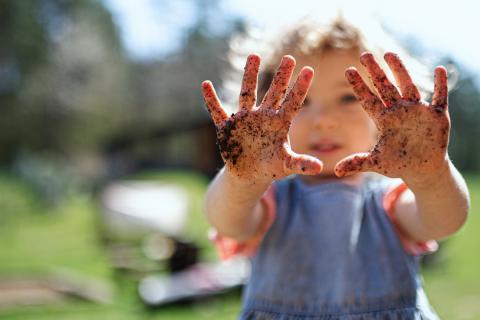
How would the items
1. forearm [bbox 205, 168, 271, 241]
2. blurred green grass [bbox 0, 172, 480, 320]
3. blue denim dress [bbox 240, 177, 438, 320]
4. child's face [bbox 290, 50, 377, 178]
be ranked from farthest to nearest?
blurred green grass [bbox 0, 172, 480, 320], child's face [bbox 290, 50, 377, 178], blue denim dress [bbox 240, 177, 438, 320], forearm [bbox 205, 168, 271, 241]

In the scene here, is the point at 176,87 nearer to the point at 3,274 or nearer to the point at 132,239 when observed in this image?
the point at 132,239

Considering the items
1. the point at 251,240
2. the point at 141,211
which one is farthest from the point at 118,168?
the point at 251,240

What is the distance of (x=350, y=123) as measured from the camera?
1793 mm

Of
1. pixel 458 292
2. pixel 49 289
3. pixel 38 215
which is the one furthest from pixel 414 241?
pixel 38 215

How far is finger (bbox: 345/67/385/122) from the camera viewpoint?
1.38 m

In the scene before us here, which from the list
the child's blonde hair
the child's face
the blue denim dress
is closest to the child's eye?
the child's face

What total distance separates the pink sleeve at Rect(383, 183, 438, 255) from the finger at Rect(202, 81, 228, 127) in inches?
22.6

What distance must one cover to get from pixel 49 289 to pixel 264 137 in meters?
6.51

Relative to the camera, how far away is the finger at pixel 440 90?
134 cm

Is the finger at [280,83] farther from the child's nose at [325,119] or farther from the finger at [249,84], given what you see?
the child's nose at [325,119]

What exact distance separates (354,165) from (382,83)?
21 cm

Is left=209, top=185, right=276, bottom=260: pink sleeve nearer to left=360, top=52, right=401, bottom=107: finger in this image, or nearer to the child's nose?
the child's nose

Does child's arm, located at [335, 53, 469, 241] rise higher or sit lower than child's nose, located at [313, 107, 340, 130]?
lower

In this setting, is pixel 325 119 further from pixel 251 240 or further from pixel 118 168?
pixel 118 168
